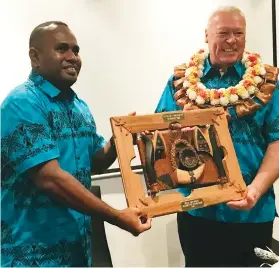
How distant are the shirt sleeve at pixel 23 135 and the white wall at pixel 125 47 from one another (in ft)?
2.66

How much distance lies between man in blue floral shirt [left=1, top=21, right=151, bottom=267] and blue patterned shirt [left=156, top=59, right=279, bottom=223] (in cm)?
49

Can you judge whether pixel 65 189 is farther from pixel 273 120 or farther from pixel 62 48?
pixel 273 120

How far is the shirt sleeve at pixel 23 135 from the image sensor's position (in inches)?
41.8

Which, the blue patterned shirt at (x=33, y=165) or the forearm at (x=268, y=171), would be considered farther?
the forearm at (x=268, y=171)

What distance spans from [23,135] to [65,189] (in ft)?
0.60

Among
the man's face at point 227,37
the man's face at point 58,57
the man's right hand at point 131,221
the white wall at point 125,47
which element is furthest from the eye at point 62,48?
the white wall at point 125,47

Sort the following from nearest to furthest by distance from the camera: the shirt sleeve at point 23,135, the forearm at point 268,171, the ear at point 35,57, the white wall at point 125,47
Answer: the shirt sleeve at point 23,135
the ear at point 35,57
the forearm at point 268,171
the white wall at point 125,47

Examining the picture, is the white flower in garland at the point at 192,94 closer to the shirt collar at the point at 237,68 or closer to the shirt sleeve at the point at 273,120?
the shirt collar at the point at 237,68

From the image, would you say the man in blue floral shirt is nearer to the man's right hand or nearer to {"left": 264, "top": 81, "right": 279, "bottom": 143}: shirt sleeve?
the man's right hand

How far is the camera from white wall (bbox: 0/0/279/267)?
182 centimetres

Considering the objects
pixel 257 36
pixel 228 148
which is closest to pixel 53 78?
pixel 228 148

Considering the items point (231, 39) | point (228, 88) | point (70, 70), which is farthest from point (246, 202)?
point (70, 70)

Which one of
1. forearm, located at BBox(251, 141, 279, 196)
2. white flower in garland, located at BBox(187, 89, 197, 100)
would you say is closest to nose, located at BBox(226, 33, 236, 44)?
white flower in garland, located at BBox(187, 89, 197, 100)

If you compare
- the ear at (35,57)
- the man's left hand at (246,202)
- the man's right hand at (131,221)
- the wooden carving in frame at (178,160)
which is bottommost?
the man's left hand at (246,202)
